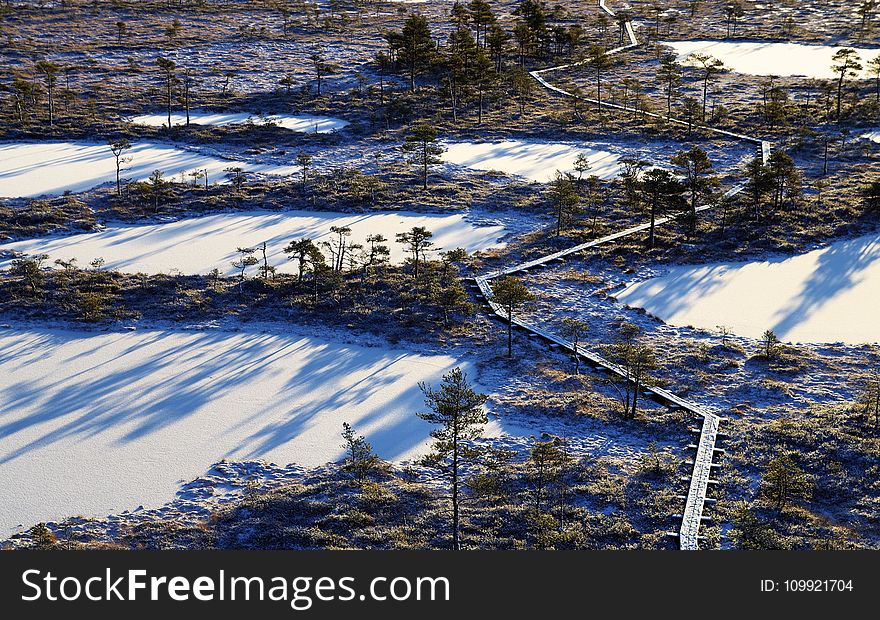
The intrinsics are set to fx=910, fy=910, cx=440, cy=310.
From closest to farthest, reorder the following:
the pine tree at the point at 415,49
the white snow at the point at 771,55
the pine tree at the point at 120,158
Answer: the pine tree at the point at 120,158, the pine tree at the point at 415,49, the white snow at the point at 771,55

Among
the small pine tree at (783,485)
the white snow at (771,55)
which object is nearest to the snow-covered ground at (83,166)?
the small pine tree at (783,485)

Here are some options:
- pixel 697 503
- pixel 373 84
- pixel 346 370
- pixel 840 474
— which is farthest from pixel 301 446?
pixel 373 84

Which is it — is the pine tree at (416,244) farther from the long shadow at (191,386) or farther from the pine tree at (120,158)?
the pine tree at (120,158)

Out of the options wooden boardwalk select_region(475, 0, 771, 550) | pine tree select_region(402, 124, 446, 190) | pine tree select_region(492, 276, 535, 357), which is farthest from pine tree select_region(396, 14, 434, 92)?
pine tree select_region(492, 276, 535, 357)

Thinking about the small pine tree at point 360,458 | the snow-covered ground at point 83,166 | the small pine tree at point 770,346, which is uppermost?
the snow-covered ground at point 83,166

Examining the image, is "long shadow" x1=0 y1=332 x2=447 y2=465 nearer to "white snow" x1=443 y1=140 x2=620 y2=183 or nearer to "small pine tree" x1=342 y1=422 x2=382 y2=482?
"small pine tree" x1=342 y1=422 x2=382 y2=482
